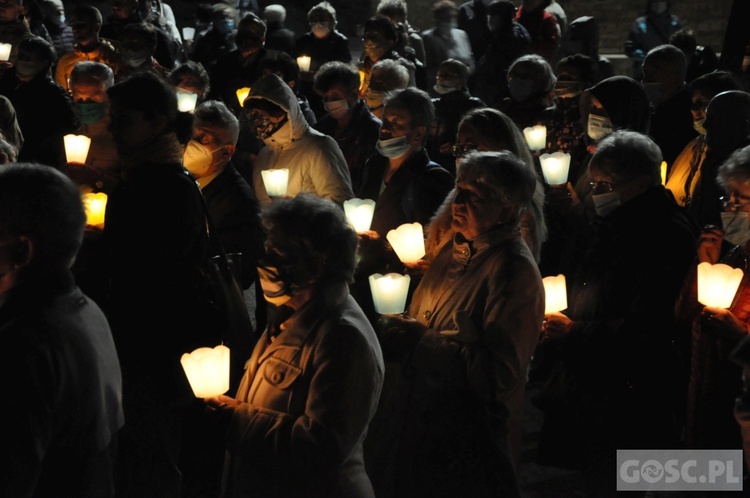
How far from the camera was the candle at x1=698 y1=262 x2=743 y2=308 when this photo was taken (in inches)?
156

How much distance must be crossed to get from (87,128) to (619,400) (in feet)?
12.0

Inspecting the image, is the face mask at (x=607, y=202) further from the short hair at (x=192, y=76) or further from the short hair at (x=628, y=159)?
the short hair at (x=192, y=76)

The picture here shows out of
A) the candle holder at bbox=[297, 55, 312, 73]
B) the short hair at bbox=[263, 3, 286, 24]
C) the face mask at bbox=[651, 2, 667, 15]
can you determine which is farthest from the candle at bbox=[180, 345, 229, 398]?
the face mask at bbox=[651, 2, 667, 15]

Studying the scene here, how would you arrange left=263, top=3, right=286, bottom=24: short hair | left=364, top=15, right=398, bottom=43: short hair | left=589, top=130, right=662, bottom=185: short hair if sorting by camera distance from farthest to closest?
left=263, top=3, right=286, bottom=24: short hair → left=364, top=15, right=398, bottom=43: short hair → left=589, top=130, right=662, bottom=185: short hair

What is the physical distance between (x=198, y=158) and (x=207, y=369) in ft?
8.23

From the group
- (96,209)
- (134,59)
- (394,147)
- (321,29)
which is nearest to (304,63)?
(321,29)

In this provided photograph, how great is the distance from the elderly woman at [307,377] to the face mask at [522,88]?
4.84m

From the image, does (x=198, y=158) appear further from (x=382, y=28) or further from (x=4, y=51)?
(x=382, y=28)

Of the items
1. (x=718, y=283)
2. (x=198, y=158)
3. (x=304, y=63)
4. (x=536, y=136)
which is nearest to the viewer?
(x=718, y=283)

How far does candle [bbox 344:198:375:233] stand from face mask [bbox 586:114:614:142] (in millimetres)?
1949

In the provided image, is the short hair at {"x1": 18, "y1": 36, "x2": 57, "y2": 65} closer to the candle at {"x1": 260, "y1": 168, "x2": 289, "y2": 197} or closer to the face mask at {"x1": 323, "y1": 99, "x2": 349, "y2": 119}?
the face mask at {"x1": 323, "y1": 99, "x2": 349, "y2": 119}

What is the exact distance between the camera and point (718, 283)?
3.98 metres

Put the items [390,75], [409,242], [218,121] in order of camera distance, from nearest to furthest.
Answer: [409,242], [218,121], [390,75]

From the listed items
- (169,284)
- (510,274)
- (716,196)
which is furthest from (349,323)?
(716,196)
